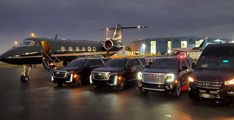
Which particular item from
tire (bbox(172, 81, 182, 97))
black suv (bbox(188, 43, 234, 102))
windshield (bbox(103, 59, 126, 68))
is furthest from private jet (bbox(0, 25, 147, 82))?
black suv (bbox(188, 43, 234, 102))

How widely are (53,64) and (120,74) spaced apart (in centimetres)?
1173

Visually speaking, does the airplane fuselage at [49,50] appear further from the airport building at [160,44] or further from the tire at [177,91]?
the airport building at [160,44]

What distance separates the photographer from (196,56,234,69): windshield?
38.9 ft

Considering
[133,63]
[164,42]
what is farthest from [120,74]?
[164,42]

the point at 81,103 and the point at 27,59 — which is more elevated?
the point at 27,59

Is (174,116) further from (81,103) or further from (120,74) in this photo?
(120,74)

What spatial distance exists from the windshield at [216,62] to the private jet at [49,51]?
14156 mm

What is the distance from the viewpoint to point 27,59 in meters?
23.2

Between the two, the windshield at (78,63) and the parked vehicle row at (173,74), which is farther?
the windshield at (78,63)

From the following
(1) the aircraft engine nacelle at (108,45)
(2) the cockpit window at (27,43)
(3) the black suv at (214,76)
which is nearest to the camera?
(3) the black suv at (214,76)

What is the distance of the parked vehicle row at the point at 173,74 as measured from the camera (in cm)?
1085

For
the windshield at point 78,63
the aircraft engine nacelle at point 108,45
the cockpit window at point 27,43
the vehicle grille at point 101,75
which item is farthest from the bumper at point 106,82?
the aircraft engine nacelle at point 108,45

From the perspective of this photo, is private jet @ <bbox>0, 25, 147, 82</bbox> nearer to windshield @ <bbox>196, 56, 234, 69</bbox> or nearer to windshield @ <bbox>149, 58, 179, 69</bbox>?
windshield @ <bbox>149, 58, 179, 69</bbox>

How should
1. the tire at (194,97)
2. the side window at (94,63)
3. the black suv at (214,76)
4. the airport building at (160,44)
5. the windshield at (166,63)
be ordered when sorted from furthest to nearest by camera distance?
the airport building at (160,44) < the side window at (94,63) < the windshield at (166,63) < the tire at (194,97) < the black suv at (214,76)
